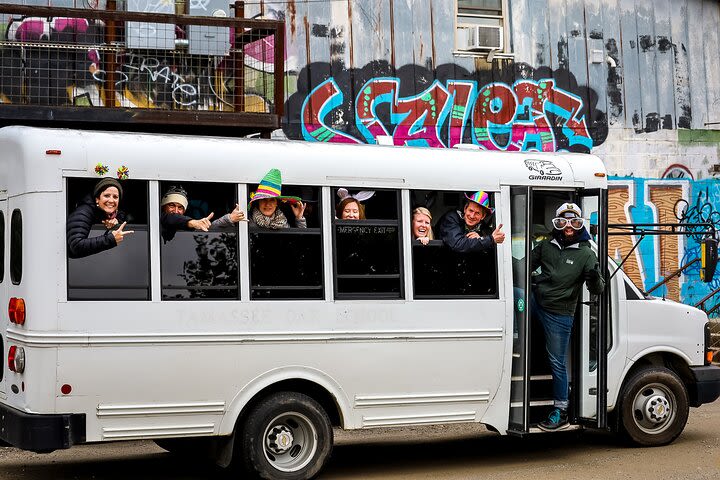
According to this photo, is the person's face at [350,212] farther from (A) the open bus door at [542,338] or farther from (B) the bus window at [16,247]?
(B) the bus window at [16,247]

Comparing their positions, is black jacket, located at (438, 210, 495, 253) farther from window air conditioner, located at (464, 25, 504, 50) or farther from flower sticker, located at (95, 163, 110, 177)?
window air conditioner, located at (464, 25, 504, 50)

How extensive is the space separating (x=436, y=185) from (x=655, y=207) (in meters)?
9.09

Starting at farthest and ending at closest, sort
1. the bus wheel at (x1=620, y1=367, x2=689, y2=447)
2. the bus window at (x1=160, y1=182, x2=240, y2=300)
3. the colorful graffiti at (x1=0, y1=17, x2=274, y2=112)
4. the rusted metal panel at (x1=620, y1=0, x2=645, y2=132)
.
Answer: the rusted metal panel at (x1=620, y1=0, x2=645, y2=132) → the colorful graffiti at (x1=0, y1=17, x2=274, y2=112) → the bus wheel at (x1=620, y1=367, x2=689, y2=447) → the bus window at (x1=160, y1=182, x2=240, y2=300)

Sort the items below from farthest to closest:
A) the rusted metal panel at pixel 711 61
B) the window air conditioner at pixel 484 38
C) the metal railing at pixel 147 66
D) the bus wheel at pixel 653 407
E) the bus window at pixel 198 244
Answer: the rusted metal panel at pixel 711 61 < the window air conditioner at pixel 484 38 < the metal railing at pixel 147 66 < the bus wheel at pixel 653 407 < the bus window at pixel 198 244

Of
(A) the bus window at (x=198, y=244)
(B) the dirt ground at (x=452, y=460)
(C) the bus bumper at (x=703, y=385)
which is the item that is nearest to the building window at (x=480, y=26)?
(B) the dirt ground at (x=452, y=460)

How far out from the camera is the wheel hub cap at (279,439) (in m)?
8.94

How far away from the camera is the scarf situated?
8.89 meters

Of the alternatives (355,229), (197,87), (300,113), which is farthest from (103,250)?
(300,113)

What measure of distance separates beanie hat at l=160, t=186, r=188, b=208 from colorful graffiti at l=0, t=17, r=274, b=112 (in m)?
5.57

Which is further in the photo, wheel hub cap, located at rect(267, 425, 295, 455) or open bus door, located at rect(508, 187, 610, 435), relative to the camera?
open bus door, located at rect(508, 187, 610, 435)

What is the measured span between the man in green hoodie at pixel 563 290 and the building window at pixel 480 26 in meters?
7.01

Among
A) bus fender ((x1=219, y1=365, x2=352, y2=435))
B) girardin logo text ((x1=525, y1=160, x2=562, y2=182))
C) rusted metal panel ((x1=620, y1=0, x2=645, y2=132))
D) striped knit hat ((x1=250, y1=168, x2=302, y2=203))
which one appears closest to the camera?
bus fender ((x1=219, y1=365, x2=352, y2=435))

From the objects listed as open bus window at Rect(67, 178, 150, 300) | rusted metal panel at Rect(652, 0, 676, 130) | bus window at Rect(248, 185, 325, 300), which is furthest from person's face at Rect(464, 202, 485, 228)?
rusted metal panel at Rect(652, 0, 676, 130)

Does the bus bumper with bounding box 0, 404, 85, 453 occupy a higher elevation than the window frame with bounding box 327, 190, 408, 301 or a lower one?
lower
